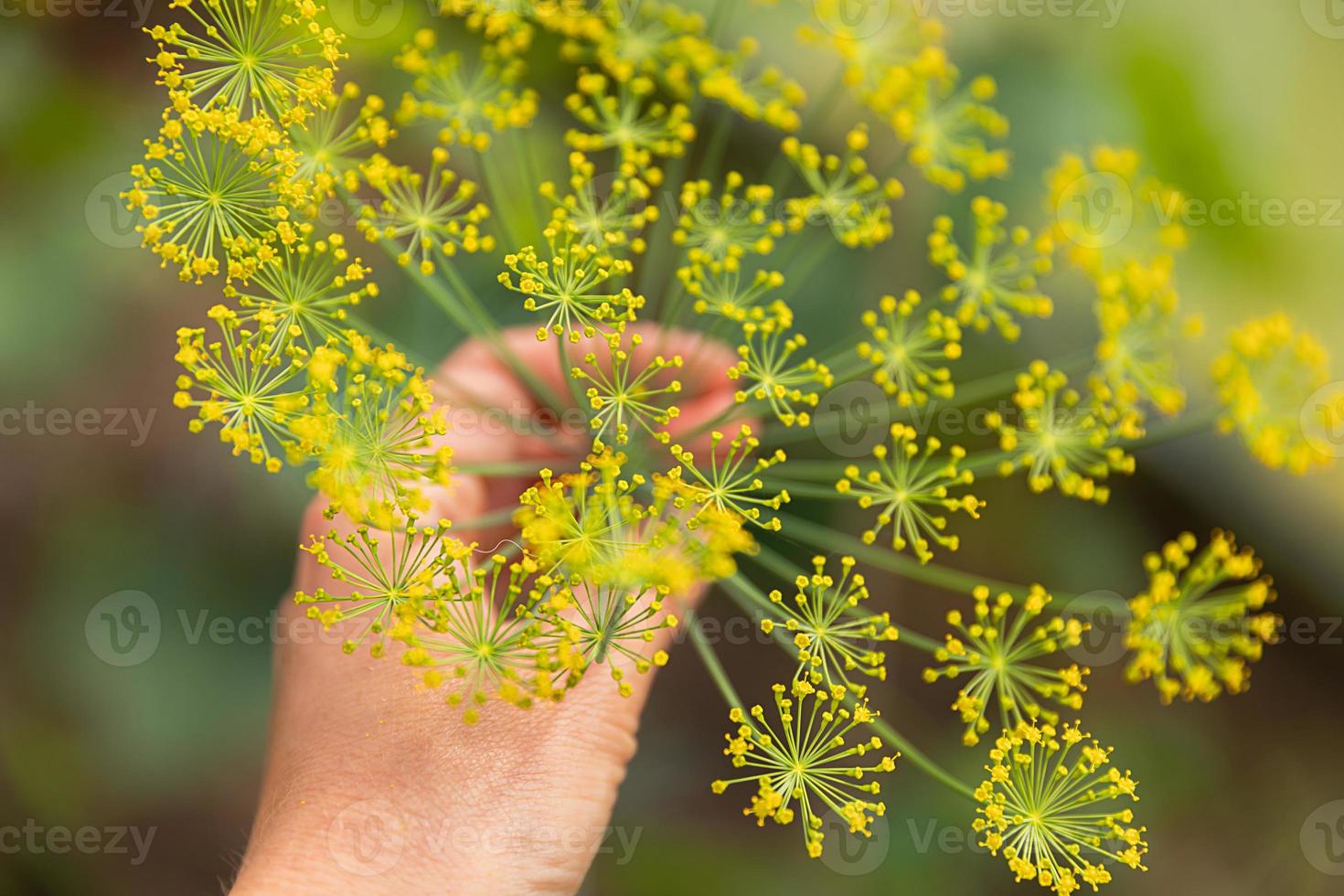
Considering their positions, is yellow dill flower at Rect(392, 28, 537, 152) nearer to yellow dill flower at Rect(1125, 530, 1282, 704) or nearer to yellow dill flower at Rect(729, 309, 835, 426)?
yellow dill flower at Rect(729, 309, 835, 426)

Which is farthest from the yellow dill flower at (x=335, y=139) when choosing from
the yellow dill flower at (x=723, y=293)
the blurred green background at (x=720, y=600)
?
the blurred green background at (x=720, y=600)

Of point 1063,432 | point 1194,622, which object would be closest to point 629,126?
point 1063,432

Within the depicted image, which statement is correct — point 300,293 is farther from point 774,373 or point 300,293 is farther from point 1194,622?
point 1194,622

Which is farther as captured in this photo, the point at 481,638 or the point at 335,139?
the point at 335,139

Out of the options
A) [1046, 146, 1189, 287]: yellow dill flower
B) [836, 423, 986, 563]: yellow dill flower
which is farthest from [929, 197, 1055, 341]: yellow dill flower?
[836, 423, 986, 563]: yellow dill flower

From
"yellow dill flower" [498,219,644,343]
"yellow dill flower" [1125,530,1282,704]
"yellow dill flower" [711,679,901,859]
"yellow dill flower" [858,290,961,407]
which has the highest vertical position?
"yellow dill flower" [858,290,961,407]

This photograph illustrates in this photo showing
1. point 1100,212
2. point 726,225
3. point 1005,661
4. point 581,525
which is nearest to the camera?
point 581,525
